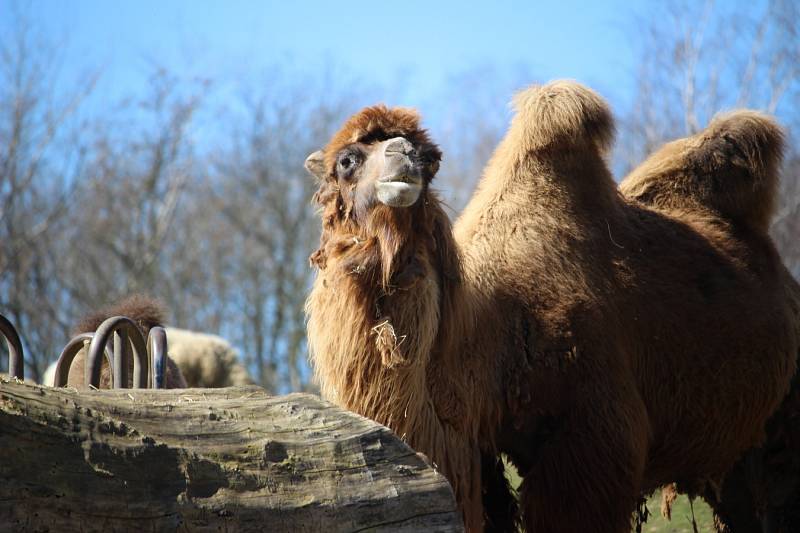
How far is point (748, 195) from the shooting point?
6191 mm

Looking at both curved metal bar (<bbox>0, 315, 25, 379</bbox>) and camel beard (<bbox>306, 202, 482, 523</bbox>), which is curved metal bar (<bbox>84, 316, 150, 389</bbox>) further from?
camel beard (<bbox>306, 202, 482, 523</bbox>)

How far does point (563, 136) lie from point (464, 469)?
2.09m

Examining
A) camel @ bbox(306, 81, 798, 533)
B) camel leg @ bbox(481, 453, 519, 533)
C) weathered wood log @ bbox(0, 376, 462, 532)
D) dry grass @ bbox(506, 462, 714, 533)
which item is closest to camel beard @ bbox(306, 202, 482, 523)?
camel @ bbox(306, 81, 798, 533)

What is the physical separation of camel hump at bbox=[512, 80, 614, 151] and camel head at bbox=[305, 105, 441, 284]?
3.62 feet

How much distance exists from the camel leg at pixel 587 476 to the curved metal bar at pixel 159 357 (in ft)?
6.73

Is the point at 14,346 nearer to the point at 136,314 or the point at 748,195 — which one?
the point at 136,314

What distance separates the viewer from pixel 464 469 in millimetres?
4098

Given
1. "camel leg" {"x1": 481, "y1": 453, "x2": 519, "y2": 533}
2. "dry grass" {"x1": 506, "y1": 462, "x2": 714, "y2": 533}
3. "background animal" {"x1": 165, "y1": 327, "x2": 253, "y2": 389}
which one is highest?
"camel leg" {"x1": 481, "y1": 453, "x2": 519, "y2": 533}

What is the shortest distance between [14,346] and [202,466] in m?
2.78

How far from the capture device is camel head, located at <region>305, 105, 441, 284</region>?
400 cm

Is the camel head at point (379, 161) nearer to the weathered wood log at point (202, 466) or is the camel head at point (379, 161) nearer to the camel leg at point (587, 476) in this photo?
the weathered wood log at point (202, 466)

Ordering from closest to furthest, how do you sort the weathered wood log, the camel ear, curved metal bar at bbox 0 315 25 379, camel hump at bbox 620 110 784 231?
the weathered wood log < the camel ear < curved metal bar at bbox 0 315 25 379 < camel hump at bbox 620 110 784 231

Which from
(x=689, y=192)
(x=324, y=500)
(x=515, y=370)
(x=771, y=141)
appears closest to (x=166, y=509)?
(x=324, y=500)

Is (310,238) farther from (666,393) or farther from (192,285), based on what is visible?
(666,393)
